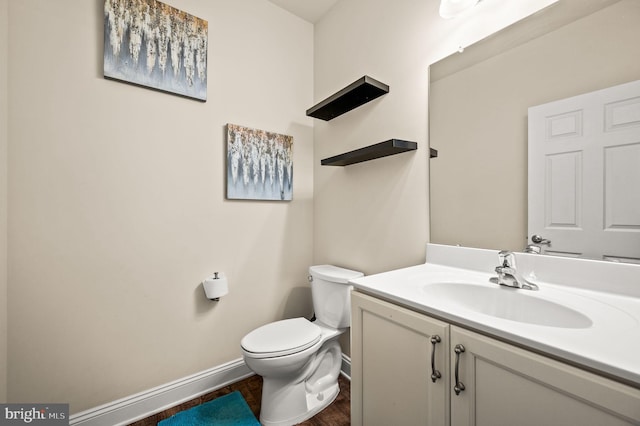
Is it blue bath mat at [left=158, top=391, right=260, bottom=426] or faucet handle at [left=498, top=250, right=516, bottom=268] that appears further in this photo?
Result: blue bath mat at [left=158, top=391, right=260, bottom=426]

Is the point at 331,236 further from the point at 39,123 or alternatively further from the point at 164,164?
the point at 39,123

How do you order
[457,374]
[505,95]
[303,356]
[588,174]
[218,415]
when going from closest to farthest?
[457,374] → [588,174] → [505,95] → [303,356] → [218,415]

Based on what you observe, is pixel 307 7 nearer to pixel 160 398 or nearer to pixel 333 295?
pixel 333 295

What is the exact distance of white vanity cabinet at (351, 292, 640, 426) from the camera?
1.75ft

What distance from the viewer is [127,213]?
4.69 ft

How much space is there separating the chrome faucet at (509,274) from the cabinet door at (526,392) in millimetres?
392

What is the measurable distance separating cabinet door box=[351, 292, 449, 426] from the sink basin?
0.15 m

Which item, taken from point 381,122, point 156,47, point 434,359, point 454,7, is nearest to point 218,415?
point 434,359

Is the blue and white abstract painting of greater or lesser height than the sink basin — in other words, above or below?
above

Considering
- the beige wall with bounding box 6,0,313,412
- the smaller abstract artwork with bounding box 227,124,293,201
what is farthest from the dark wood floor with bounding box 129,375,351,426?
the smaller abstract artwork with bounding box 227,124,293,201

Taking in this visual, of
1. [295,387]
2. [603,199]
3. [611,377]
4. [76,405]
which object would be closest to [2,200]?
[76,405]

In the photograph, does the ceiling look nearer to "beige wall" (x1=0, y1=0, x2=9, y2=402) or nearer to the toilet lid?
"beige wall" (x1=0, y1=0, x2=9, y2=402)

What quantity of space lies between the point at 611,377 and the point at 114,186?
192 centimetres

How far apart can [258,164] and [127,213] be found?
808mm
